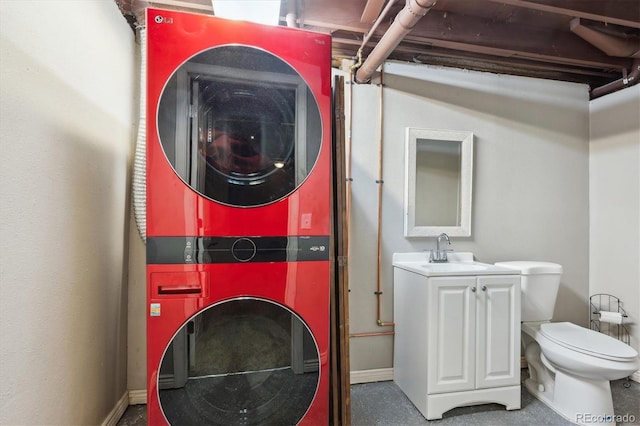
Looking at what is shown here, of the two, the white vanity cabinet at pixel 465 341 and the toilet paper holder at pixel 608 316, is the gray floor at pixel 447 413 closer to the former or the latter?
the white vanity cabinet at pixel 465 341

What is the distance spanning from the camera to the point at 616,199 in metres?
2.31

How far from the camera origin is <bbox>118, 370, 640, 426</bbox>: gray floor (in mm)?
1672

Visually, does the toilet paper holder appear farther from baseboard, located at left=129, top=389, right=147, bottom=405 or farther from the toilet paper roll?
baseboard, located at left=129, top=389, right=147, bottom=405

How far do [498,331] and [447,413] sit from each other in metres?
0.57

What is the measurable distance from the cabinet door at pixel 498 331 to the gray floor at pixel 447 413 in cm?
17

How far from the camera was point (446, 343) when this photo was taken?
171 centimetres

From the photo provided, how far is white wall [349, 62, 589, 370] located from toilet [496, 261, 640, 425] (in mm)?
352

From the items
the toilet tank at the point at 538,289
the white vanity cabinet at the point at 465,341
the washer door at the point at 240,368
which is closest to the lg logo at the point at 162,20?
the washer door at the point at 240,368

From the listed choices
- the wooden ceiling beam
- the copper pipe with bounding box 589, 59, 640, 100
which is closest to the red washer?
the wooden ceiling beam

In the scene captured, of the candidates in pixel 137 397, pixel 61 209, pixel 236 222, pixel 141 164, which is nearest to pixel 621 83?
pixel 236 222

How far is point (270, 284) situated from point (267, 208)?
0.29 m

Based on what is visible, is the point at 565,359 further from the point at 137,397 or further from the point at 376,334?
the point at 137,397

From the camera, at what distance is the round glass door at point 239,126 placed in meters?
1.10

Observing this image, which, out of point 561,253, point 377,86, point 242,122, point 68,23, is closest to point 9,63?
point 68,23
